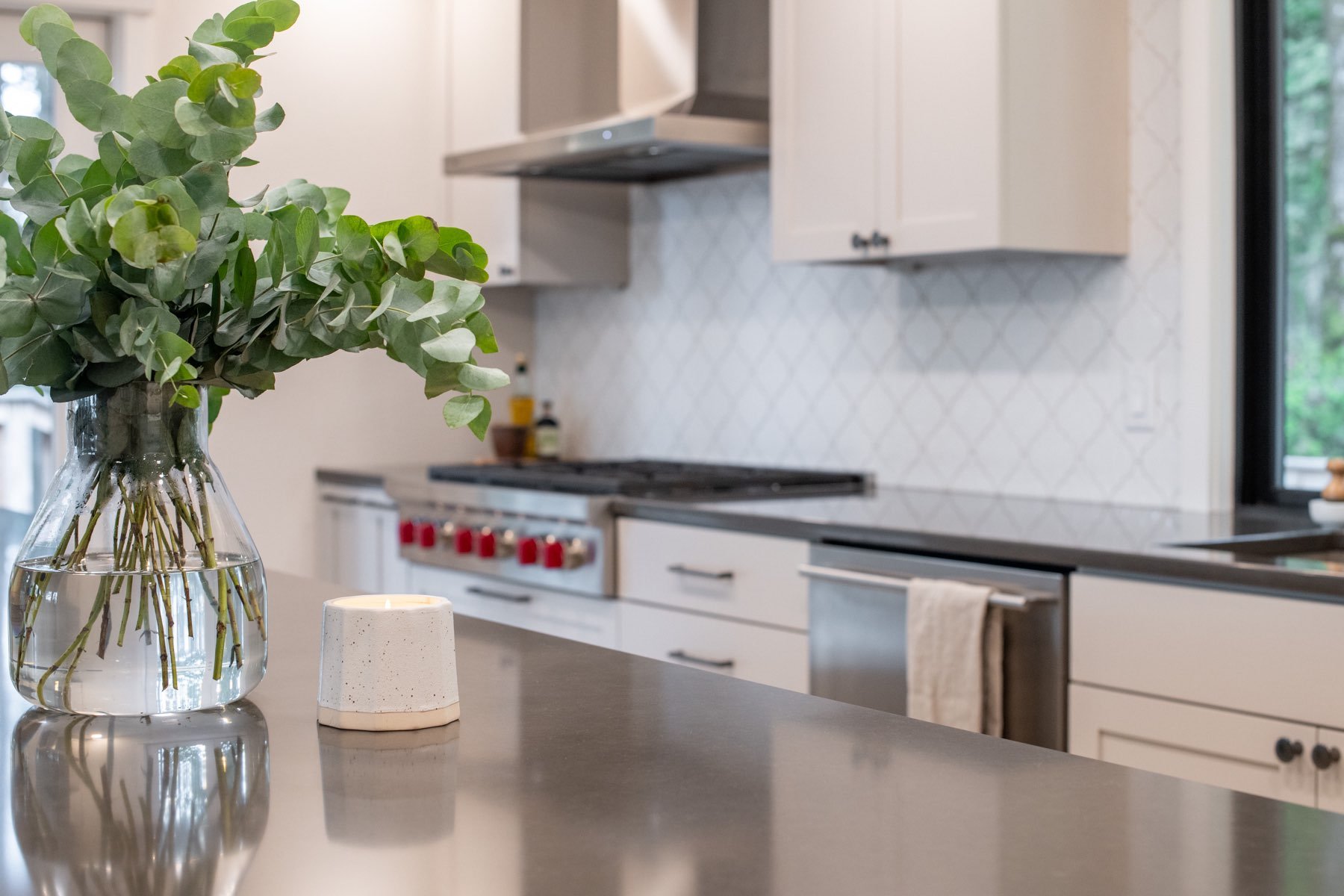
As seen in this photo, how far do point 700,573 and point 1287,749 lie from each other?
4.22ft

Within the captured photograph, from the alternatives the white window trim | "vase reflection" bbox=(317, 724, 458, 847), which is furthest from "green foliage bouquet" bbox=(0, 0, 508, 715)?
the white window trim

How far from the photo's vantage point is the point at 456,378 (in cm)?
111

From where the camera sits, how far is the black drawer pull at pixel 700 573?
305cm

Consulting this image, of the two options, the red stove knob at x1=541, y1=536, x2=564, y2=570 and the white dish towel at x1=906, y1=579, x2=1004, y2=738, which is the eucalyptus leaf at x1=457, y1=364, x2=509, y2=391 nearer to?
the white dish towel at x1=906, y1=579, x2=1004, y2=738

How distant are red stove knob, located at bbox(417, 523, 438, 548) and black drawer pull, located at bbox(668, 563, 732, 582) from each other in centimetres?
93

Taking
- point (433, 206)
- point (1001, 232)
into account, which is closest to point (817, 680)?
point (1001, 232)

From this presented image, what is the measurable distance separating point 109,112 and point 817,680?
204 centimetres

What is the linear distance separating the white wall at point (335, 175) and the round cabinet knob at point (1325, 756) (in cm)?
319

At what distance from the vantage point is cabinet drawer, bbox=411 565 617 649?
3424mm

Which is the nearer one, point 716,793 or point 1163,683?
point 716,793

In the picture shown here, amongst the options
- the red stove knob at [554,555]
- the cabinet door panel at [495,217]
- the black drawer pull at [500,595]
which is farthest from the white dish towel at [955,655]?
the cabinet door panel at [495,217]

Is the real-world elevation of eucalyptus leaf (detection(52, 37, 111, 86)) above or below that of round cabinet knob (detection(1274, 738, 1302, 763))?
above

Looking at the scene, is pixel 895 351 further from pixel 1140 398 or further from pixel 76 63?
pixel 76 63

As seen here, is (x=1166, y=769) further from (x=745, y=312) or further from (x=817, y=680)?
(x=745, y=312)
